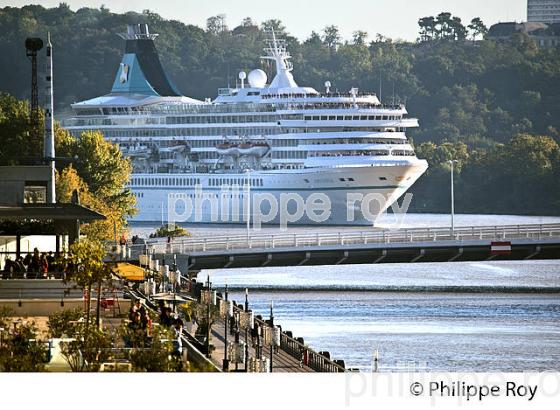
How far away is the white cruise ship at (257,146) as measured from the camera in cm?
6209

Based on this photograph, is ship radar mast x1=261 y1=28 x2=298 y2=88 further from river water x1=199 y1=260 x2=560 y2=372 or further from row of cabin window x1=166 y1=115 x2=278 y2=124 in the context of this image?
river water x1=199 y1=260 x2=560 y2=372

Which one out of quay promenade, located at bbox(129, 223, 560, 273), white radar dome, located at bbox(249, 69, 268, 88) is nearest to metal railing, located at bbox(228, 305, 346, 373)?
quay promenade, located at bbox(129, 223, 560, 273)

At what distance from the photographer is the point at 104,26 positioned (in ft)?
126

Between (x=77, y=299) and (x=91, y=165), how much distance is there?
25.2 meters

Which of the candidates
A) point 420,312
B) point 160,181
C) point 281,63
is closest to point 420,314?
point 420,312

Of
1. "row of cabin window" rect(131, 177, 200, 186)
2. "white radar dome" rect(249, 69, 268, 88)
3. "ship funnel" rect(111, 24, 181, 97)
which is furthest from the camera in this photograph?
"white radar dome" rect(249, 69, 268, 88)

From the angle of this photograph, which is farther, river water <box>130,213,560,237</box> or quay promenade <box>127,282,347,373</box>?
river water <box>130,213,560,237</box>

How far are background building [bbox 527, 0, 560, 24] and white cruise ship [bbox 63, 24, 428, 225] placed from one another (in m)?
36.5

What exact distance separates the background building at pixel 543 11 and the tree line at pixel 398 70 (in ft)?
3.18

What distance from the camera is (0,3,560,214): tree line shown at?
33656 mm

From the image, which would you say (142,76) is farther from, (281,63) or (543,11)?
(543,11)

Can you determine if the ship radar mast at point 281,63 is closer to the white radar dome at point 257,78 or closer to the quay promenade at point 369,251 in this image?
the white radar dome at point 257,78

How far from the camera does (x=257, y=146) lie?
215 feet

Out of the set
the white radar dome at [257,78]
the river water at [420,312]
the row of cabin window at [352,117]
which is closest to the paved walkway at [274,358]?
the river water at [420,312]
